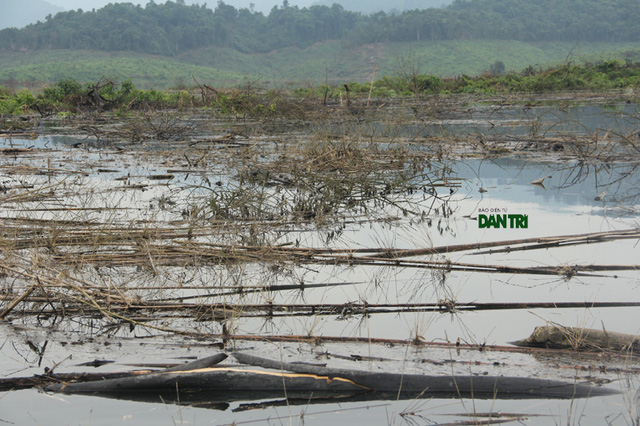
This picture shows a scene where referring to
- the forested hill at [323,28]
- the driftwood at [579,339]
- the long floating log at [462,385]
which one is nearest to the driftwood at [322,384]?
the long floating log at [462,385]

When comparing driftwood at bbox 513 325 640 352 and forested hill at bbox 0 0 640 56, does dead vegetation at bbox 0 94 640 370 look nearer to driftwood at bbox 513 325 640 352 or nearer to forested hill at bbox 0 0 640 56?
driftwood at bbox 513 325 640 352

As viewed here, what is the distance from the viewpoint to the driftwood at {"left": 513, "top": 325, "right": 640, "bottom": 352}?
3660 millimetres

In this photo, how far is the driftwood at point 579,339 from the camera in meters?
3.66

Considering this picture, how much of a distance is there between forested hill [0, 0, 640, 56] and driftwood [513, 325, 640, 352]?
3968 inches

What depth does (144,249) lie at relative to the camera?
564 centimetres

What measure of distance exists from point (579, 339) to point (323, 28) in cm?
12128

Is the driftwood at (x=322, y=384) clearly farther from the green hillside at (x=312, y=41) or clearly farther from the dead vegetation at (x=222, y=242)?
the green hillside at (x=312, y=41)

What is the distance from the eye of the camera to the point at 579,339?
370 centimetres

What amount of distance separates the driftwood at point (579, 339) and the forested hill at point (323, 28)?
101m

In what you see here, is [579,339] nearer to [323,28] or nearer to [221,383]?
[221,383]

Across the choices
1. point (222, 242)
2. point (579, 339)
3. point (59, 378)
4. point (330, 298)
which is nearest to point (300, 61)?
point (222, 242)

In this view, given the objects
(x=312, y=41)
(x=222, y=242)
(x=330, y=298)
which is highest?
(x=312, y=41)

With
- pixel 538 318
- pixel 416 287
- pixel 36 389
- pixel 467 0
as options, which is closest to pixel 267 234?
pixel 416 287

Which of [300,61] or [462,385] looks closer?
[462,385]
